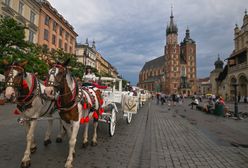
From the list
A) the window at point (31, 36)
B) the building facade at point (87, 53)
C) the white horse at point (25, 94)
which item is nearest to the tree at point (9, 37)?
the white horse at point (25, 94)

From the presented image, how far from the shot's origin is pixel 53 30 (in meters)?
35.5

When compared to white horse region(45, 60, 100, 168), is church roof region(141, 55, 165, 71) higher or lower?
higher

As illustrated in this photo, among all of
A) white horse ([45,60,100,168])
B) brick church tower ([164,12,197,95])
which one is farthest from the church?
white horse ([45,60,100,168])

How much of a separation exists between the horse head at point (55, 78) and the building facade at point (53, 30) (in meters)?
30.7

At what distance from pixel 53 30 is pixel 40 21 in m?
4.56

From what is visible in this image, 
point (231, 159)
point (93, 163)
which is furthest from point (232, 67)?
point (93, 163)

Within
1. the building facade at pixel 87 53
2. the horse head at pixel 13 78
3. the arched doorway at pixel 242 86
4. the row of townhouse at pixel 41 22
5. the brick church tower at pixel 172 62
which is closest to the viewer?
the horse head at pixel 13 78

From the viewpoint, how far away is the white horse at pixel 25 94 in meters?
3.55

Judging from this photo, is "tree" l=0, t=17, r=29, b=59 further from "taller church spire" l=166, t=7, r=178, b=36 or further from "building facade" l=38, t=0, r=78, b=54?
"taller church spire" l=166, t=7, r=178, b=36

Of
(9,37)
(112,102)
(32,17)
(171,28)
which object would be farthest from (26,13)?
(171,28)

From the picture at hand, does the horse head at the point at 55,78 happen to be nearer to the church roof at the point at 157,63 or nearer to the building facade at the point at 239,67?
the building facade at the point at 239,67

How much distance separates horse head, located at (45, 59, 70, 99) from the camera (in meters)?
3.46

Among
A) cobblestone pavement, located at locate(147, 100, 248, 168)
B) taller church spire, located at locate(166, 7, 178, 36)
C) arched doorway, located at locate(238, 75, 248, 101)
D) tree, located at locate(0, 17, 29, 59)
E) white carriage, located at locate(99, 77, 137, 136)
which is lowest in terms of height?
cobblestone pavement, located at locate(147, 100, 248, 168)

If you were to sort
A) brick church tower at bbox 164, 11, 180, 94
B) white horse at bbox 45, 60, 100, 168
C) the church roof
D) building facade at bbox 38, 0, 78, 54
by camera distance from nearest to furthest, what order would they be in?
white horse at bbox 45, 60, 100, 168 < building facade at bbox 38, 0, 78, 54 < brick church tower at bbox 164, 11, 180, 94 < the church roof
